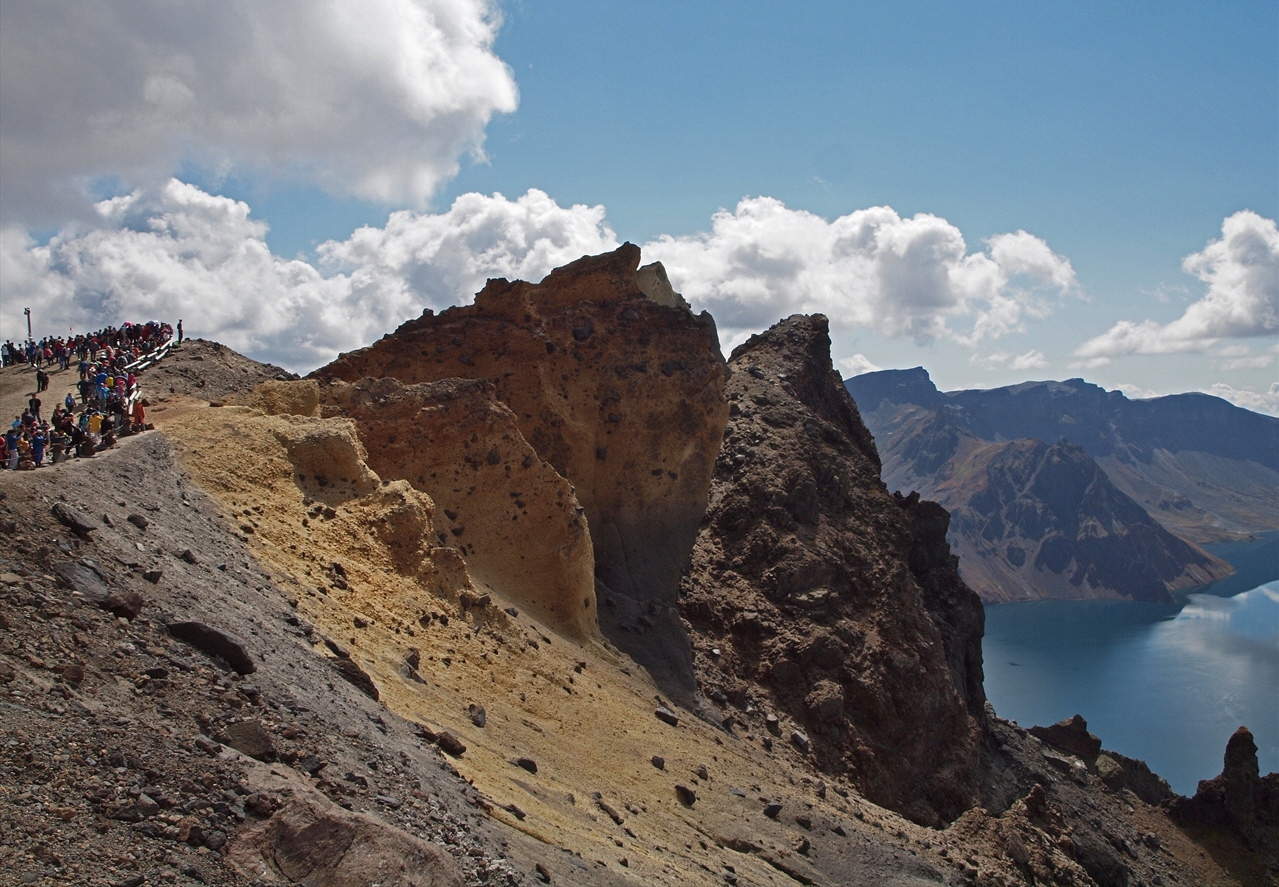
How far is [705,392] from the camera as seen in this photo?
119 feet

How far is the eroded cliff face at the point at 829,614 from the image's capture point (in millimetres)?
33156

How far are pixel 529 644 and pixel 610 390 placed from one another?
13902mm

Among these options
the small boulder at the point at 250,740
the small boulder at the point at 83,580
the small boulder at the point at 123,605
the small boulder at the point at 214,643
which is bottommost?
the small boulder at the point at 250,740

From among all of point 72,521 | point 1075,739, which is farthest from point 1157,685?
point 72,521

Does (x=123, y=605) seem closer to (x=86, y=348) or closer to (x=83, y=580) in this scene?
(x=83, y=580)

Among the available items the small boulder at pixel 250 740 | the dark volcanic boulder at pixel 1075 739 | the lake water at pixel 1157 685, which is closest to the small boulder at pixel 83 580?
the small boulder at pixel 250 740

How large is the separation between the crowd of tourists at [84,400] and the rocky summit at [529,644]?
80 centimetres

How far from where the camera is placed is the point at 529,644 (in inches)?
899

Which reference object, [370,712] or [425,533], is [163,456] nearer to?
[425,533]

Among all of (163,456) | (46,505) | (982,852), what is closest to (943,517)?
(982,852)

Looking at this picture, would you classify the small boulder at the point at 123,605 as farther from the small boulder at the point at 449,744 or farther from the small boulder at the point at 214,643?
the small boulder at the point at 449,744

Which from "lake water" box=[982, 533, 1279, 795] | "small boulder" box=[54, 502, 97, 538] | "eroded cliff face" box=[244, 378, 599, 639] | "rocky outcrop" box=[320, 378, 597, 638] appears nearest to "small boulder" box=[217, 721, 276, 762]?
"small boulder" box=[54, 502, 97, 538]

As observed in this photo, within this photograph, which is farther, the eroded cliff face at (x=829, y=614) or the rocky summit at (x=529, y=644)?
the eroded cliff face at (x=829, y=614)

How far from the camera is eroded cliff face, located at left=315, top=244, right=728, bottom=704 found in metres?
32.2
